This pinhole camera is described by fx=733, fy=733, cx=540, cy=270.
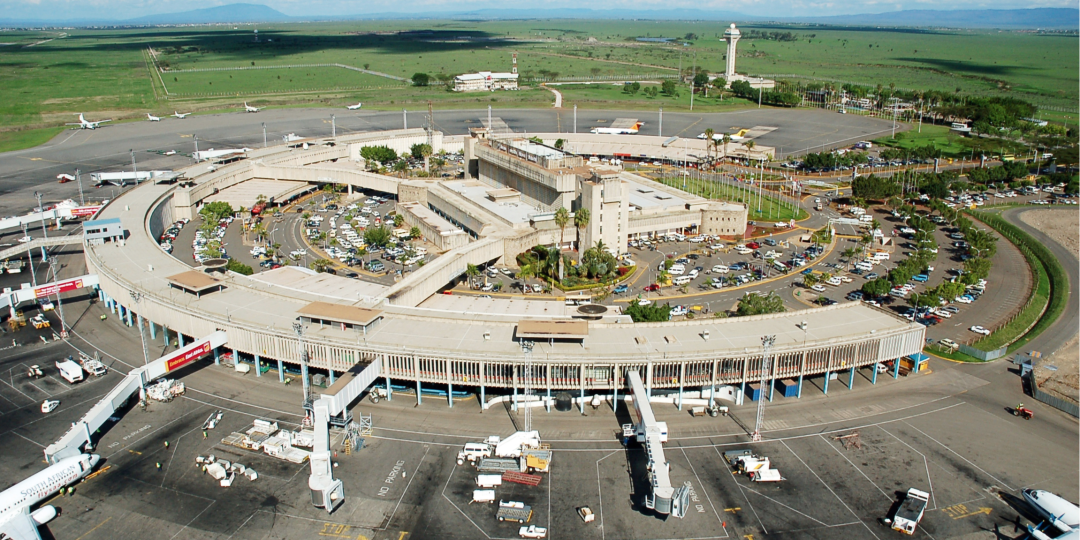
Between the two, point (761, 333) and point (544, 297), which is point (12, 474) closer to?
point (544, 297)

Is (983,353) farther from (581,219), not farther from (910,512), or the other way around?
(581,219)

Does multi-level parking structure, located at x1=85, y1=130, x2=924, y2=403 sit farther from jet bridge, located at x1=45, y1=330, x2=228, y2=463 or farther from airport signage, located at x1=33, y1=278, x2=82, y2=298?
airport signage, located at x1=33, y1=278, x2=82, y2=298

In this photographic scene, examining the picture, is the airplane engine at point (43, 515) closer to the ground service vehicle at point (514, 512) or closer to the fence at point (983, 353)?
the ground service vehicle at point (514, 512)

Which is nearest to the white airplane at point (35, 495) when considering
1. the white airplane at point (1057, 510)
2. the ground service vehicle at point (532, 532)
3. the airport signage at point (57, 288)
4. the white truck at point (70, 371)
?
the white truck at point (70, 371)

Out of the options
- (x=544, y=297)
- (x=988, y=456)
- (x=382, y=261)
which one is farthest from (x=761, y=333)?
(x=382, y=261)

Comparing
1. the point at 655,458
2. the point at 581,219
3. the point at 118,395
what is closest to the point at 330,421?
the point at 118,395
